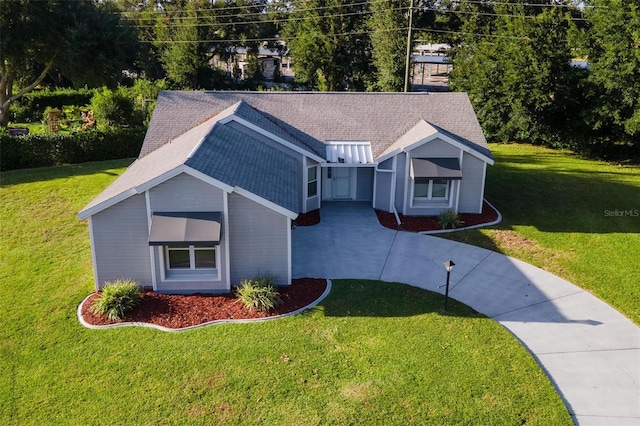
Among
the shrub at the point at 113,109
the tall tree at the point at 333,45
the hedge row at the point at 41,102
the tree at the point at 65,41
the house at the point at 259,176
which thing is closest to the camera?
the house at the point at 259,176

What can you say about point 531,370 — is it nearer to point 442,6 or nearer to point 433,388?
point 433,388

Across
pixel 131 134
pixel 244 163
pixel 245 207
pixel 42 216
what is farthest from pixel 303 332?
pixel 131 134

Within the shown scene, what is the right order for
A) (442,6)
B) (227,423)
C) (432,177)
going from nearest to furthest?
(227,423), (432,177), (442,6)

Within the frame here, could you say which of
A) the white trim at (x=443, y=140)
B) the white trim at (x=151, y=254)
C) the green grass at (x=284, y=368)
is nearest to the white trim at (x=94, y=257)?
the green grass at (x=284, y=368)

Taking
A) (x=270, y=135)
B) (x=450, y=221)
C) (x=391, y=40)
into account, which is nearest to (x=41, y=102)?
(x=391, y=40)

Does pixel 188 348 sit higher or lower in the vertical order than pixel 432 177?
lower

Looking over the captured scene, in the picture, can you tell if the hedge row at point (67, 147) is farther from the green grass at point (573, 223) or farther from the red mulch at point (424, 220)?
the green grass at point (573, 223)

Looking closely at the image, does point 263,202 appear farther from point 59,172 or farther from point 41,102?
point 41,102
